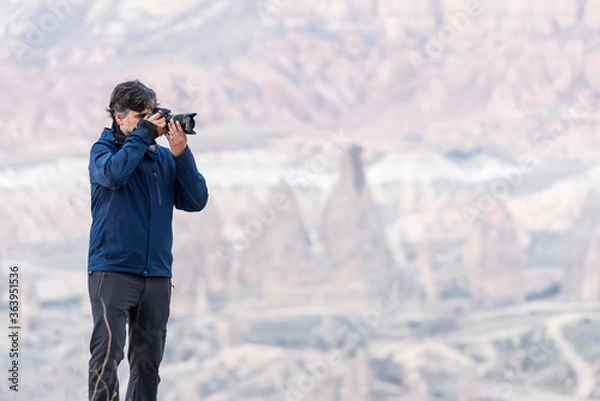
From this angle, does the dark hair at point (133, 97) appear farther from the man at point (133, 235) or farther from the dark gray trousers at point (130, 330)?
the dark gray trousers at point (130, 330)

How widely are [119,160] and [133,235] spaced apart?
0.27 m

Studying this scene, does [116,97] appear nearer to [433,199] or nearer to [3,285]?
[3,285]

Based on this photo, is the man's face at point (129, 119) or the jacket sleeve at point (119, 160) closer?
the jacket sleeve at point (119, 160)

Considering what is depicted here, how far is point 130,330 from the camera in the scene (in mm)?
4047

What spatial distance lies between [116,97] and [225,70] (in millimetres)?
72871

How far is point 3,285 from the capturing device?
63219mm

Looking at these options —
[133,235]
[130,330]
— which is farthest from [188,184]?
[130,330]

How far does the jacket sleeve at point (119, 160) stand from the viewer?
3.82 metres

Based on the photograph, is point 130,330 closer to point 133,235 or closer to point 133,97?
point 133,235

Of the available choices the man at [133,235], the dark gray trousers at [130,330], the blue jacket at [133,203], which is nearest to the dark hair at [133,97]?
the man at [133,235]

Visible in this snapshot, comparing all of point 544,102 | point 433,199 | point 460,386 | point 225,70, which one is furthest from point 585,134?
point 225,70

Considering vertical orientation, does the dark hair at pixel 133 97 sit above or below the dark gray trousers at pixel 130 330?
above

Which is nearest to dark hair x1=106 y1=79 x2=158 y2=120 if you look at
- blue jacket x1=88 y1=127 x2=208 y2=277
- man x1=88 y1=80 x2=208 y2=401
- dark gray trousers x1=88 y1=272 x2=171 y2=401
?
man x1=88 y1=80 x2=208 y2=401

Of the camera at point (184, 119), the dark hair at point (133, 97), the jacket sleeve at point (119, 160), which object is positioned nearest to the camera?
the jacket sleeve at point (119, 160)
